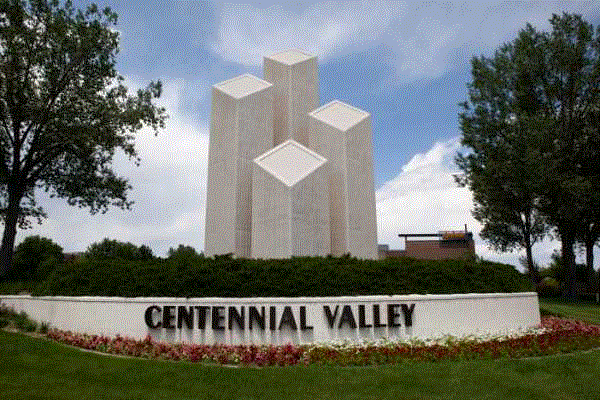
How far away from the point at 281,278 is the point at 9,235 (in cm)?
1965

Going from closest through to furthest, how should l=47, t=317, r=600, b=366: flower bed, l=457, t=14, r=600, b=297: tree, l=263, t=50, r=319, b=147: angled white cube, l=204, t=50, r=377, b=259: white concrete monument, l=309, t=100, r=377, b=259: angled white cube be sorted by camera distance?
1. l=47, t=317, r=600, b=366: flower bed
2. l=204, t=50, r=377, b=259: white concrete monument
3. l=309, t=100, r=377, b=259: angled white cube
4. l=263, t=50, r=319, b=147: angled white cube
5. l=457, t=14, r=600, b=297: tree

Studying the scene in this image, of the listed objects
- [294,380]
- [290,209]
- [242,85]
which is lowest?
[294,380]

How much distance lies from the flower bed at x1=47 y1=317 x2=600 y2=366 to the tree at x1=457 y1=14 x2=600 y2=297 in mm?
20342

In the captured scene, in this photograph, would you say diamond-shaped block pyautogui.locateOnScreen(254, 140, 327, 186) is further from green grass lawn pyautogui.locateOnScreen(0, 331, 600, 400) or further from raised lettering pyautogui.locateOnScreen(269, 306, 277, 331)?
green grass lawn pyautogui.locateOnScreen(0, 331, 600, 400)

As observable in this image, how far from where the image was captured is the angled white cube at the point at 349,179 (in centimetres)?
A: 2120

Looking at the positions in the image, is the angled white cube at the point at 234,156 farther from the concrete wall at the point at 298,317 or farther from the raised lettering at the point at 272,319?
the raised lettering at the point at 272,319

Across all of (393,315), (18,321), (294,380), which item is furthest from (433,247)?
(294,380)

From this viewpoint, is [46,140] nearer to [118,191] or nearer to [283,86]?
[118,191]

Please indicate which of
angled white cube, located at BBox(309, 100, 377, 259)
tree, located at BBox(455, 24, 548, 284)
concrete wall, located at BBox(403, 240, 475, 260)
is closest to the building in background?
concrete wall, located at BBox(403, 240, 475, 260)

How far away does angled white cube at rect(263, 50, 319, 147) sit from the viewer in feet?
79.9

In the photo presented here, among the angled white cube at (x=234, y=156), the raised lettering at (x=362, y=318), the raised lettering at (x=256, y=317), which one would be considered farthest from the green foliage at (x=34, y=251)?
the raised lettering at (x=362, y=318)

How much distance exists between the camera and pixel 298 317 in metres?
13.3

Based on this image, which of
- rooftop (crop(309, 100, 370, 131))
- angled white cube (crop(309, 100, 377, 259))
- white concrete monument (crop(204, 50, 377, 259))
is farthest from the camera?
rooftop (crop(309, 100, 370, 131))

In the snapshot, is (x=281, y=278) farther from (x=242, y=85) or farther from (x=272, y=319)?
(x=242, y=85)
